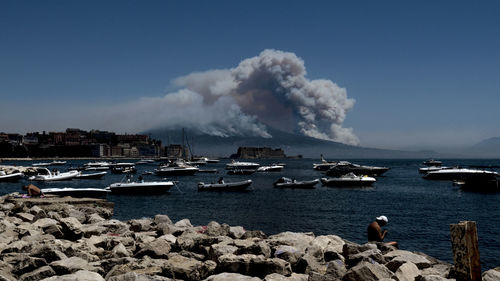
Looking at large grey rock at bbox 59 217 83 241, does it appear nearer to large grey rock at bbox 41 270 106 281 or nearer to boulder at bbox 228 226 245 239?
boulder at bbox 228 226 245 239

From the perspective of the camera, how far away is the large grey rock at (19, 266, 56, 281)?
33.8 ft

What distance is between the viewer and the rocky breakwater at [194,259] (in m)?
10.6

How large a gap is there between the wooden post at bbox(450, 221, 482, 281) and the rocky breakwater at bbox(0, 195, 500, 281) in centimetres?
50

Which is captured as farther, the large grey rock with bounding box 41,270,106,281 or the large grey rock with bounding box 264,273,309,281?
the large grey rock with bounding box 264,273,309,281

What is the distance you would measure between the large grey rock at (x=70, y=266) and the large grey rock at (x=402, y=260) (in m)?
8.18

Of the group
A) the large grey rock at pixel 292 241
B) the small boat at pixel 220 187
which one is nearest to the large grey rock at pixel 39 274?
the large grey rock at pixel 292 241

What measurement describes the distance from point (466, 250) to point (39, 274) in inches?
420

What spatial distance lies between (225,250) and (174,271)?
2.22 m

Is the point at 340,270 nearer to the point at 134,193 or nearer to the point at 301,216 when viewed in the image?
the point at 301,216

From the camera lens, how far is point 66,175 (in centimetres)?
8081

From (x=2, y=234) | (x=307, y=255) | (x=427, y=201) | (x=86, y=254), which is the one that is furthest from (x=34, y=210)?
(x=427, y=201)

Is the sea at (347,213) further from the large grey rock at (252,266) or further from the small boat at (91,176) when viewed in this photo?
the small boat at (91,176)

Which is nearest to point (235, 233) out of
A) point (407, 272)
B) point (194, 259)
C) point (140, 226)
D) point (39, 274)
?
point (194, 259)

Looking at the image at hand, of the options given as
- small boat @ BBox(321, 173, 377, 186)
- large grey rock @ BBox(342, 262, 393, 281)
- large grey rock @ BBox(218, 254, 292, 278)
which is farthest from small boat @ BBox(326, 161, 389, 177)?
large grey rock @ BBox(342, 262, 393, 281)
